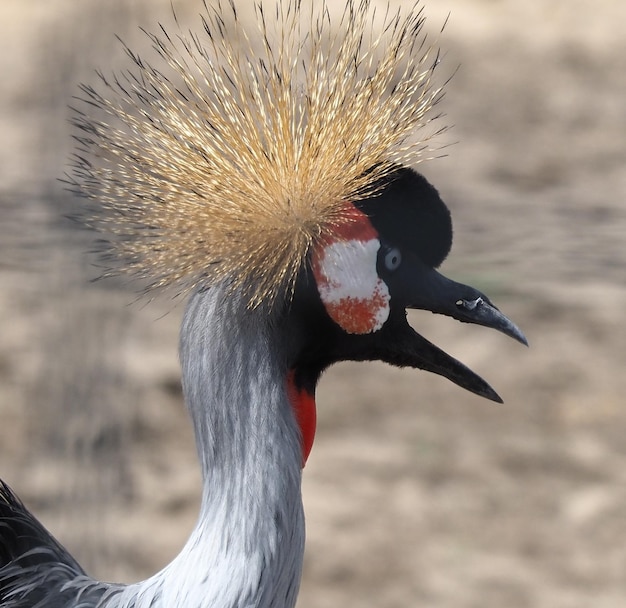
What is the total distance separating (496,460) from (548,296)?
49 cm

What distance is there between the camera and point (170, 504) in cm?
229

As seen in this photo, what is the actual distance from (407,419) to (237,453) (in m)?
1.33

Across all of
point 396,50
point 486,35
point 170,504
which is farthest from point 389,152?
→ point 486,35

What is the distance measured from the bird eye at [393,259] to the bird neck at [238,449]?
5.6 inches

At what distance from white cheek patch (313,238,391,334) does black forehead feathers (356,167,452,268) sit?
29 mm

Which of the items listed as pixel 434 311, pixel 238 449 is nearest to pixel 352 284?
pixel 434 311

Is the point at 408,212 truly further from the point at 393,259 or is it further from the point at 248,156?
the point at 248,156

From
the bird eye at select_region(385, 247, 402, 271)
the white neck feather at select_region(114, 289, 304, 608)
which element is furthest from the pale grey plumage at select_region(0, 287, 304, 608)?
the bird eye at select_region(385, 247, 402, 271)

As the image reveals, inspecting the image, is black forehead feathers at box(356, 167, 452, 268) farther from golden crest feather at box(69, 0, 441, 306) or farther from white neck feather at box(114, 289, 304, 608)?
white neck feather at box(114, 289, 304, 608)

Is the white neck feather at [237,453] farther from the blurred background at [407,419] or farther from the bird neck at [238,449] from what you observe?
the blurred background at [407,419]

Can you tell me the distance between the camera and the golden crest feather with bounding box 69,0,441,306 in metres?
1.14

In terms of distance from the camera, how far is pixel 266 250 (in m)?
1.13

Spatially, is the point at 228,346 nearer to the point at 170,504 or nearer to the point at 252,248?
the point at 252,248

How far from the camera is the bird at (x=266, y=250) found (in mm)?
1146
